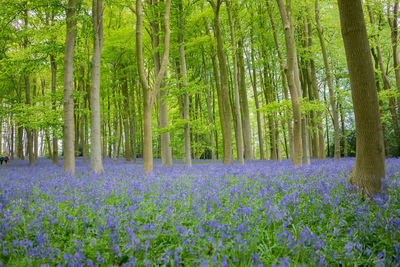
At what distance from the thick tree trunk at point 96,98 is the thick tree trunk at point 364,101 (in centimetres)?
887

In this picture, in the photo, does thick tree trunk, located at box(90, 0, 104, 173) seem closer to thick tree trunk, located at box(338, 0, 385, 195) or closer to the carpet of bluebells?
the carpet of bluebells

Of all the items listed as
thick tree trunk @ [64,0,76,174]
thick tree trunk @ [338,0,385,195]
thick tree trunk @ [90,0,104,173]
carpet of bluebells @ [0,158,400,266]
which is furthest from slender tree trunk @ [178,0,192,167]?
thick tree trunk @ [338,0,385,195]

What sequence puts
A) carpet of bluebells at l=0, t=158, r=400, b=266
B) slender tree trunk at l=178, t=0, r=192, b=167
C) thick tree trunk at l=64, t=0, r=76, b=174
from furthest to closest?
slender tree trunk at l=178, t=0, r=192, b=167, thick tree trunk at l=64, t=0, r=76, b=174, carpet of bluebells at l=0, t=158, r=400, b=266

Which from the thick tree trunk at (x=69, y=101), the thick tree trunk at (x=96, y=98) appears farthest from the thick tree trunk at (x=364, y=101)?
the thick tree trunk at (x=69, y=101)

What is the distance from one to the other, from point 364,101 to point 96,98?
9.41 meters

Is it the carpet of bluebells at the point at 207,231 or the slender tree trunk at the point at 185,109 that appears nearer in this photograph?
the carpet of bluebells at the point at 207,231

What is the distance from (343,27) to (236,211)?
3.97 meters

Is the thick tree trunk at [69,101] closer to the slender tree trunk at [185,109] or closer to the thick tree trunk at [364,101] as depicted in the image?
the slender tree trunk at [185,109]

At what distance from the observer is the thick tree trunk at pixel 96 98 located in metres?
9.91

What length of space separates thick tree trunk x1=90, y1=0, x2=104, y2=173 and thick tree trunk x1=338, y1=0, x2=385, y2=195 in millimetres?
8869

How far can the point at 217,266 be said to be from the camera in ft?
6.88

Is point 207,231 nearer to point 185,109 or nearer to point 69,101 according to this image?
point 69,101

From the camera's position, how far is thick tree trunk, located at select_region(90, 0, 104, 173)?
991 centimetres

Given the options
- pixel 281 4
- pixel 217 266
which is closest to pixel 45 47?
pixel 281 4
